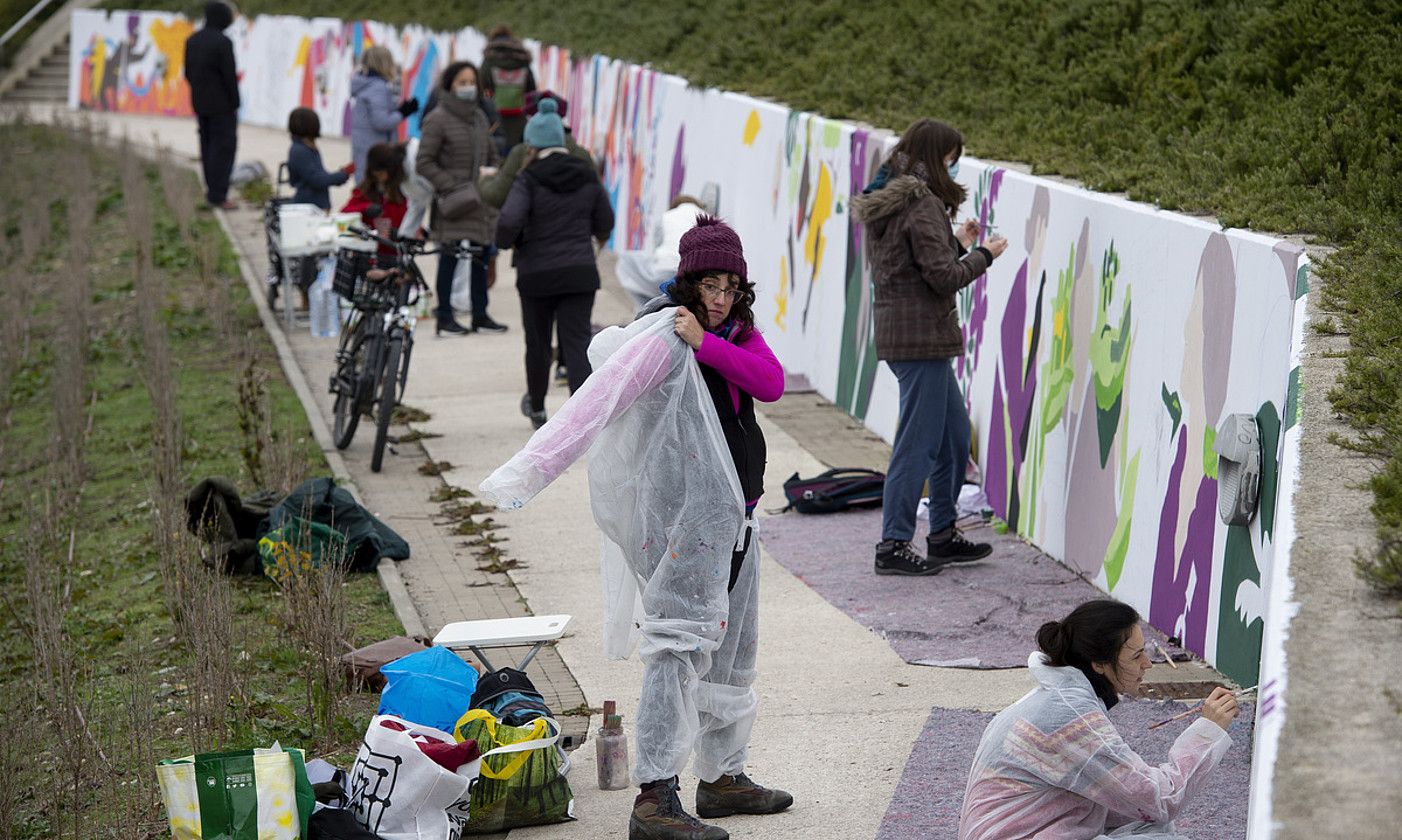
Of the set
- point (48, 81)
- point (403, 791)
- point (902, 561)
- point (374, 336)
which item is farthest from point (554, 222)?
point (48, 81)

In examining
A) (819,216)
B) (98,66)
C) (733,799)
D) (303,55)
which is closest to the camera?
(733,799)

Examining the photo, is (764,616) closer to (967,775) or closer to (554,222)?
(967,775)

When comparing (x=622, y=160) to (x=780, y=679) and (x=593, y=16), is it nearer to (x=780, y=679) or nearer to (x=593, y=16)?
(x=593, y=16)

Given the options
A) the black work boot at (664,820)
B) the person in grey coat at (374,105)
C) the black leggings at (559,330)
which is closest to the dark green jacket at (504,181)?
the black leggings at (559,330)

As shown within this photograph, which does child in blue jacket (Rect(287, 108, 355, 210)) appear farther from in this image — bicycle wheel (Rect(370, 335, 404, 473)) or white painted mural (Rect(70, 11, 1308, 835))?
bicycle wheel (Rect(370, 335, 404, 473))

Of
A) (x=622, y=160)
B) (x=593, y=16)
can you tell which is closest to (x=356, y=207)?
(x=622, y=160)

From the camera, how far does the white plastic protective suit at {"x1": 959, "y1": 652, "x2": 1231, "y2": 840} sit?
471 centimetres

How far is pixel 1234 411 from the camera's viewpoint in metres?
6.99

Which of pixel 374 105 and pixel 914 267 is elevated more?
pixel 914 267

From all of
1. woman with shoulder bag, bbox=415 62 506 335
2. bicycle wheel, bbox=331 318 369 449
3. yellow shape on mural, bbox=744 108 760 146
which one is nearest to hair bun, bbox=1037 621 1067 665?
bicycle wheel, bbox=331 318 369 449

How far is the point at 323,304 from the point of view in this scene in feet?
52.2

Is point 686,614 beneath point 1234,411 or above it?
beneath

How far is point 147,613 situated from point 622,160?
501 inches

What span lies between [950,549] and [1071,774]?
4161 millimetres
